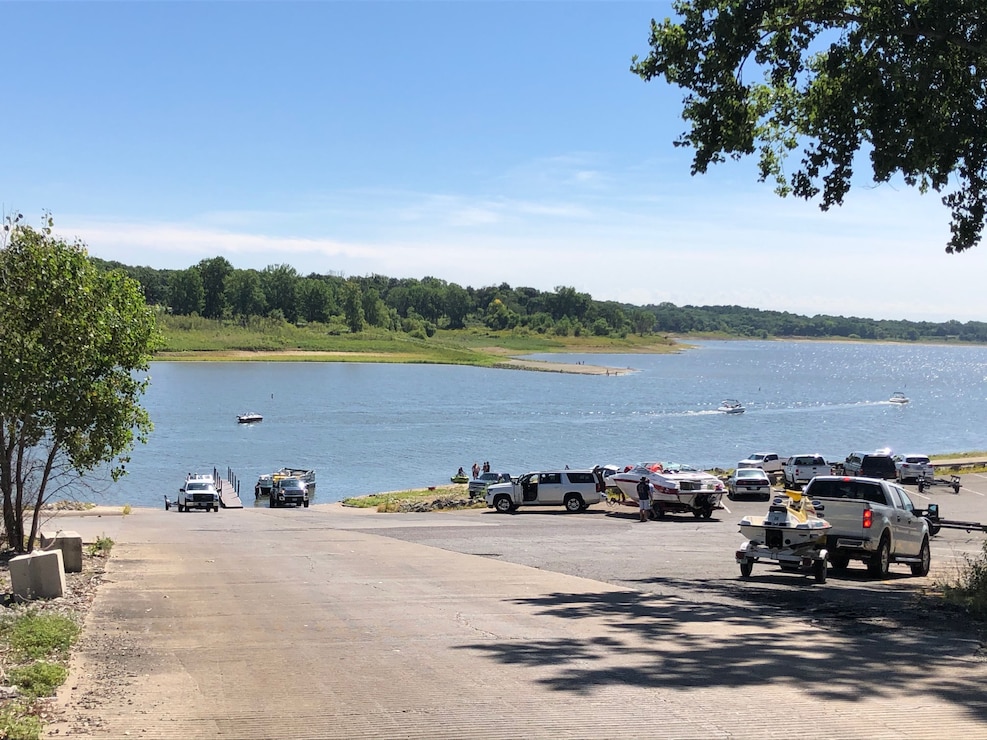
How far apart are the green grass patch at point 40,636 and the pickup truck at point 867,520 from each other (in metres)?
12.3

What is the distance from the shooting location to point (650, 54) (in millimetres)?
18359

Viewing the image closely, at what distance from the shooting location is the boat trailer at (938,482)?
149ft

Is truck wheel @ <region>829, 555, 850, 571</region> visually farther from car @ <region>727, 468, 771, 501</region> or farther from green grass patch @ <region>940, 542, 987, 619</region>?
car @ <region>727, 468, 771, 501</region>

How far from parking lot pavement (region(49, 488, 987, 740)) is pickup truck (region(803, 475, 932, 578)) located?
0.58 meters

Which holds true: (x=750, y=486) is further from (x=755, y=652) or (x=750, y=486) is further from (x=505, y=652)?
(x=505, y=652)

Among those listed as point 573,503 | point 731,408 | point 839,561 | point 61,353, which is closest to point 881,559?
point 839,561

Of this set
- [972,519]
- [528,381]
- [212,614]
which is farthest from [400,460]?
[528,381]

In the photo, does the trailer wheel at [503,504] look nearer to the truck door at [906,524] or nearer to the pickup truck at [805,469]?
the pickup truck at [805,469]

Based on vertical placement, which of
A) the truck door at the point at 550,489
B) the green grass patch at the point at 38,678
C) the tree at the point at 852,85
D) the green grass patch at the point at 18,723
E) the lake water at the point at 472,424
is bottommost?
the lake water at the point at 472,424

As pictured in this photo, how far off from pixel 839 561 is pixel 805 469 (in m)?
31.5

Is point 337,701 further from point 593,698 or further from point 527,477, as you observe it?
point 527,477

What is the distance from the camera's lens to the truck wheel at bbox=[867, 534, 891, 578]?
18480mm

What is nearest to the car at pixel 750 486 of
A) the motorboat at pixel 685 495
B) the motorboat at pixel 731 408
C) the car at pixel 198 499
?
the motorboat at pixel 685 495

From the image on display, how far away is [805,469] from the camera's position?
49906mm
